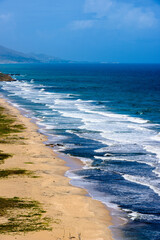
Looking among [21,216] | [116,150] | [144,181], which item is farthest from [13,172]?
[116,150]

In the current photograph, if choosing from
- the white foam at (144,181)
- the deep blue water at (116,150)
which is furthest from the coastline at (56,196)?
the white foam at (144,181)

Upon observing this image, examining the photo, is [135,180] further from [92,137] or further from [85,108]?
[85,108]

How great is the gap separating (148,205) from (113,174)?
21.7 feet

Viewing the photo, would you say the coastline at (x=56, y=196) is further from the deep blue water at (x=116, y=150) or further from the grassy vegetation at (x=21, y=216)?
the deep blue water at (x=116, y=150)

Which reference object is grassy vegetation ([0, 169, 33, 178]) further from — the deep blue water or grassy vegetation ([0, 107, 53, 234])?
the deep blue water

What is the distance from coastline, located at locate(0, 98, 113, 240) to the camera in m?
18.2

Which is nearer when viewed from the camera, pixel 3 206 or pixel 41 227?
pixel 41 227

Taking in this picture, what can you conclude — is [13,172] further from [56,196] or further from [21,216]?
[21,216]

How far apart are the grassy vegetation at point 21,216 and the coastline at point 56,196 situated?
47cm

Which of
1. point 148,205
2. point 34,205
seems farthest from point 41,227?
point 148,205

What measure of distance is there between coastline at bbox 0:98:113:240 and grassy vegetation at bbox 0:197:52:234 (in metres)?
0.47

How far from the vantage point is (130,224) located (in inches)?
781

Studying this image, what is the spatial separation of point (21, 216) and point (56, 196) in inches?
166

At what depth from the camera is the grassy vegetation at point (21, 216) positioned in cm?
1817
